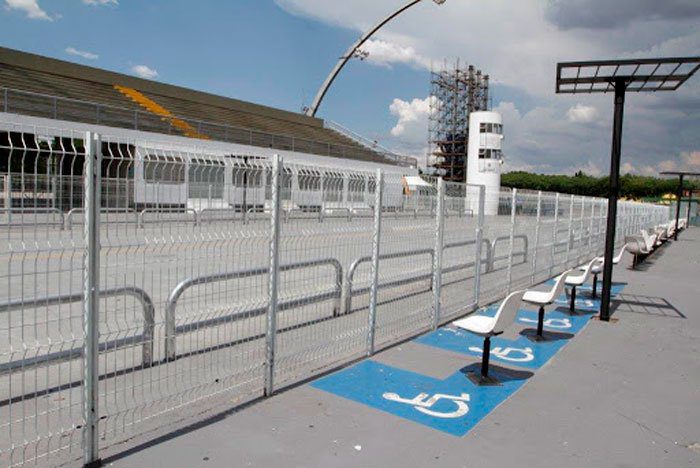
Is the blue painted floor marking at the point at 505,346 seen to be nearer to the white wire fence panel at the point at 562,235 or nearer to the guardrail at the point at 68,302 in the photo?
the guardrail at the point at 68,302

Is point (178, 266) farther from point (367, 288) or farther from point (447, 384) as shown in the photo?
point (447, 384)

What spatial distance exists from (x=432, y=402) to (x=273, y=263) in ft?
6.18

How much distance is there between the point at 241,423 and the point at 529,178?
10663cm

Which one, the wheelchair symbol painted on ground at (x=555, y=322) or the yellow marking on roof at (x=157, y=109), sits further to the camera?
the yellow marking on roof at (x=157, y=109)

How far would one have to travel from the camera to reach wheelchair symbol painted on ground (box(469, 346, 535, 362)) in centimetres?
637

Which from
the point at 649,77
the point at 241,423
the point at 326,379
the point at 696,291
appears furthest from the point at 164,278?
the point at 696,291

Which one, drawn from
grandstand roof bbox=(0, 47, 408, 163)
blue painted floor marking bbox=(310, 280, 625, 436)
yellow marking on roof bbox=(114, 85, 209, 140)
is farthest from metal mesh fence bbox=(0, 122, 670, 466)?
yellow marking on roof bbox=(114, 85, 209, 140)

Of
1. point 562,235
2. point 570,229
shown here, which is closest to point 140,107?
point 562,235

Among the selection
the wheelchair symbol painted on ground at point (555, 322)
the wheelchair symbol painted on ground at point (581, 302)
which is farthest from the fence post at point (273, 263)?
the wheelchair symbol painted on ground at point (581, 302)

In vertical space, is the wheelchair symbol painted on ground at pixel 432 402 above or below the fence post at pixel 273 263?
below

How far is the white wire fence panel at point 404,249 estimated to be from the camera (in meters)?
6.40

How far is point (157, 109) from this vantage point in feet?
112

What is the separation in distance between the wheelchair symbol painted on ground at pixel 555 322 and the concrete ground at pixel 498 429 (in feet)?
5.21

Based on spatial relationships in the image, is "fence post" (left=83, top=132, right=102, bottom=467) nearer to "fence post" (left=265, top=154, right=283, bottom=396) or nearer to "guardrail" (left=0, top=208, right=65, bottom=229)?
"guardrail" (left=0, top=208, right=65, bottom=229)
